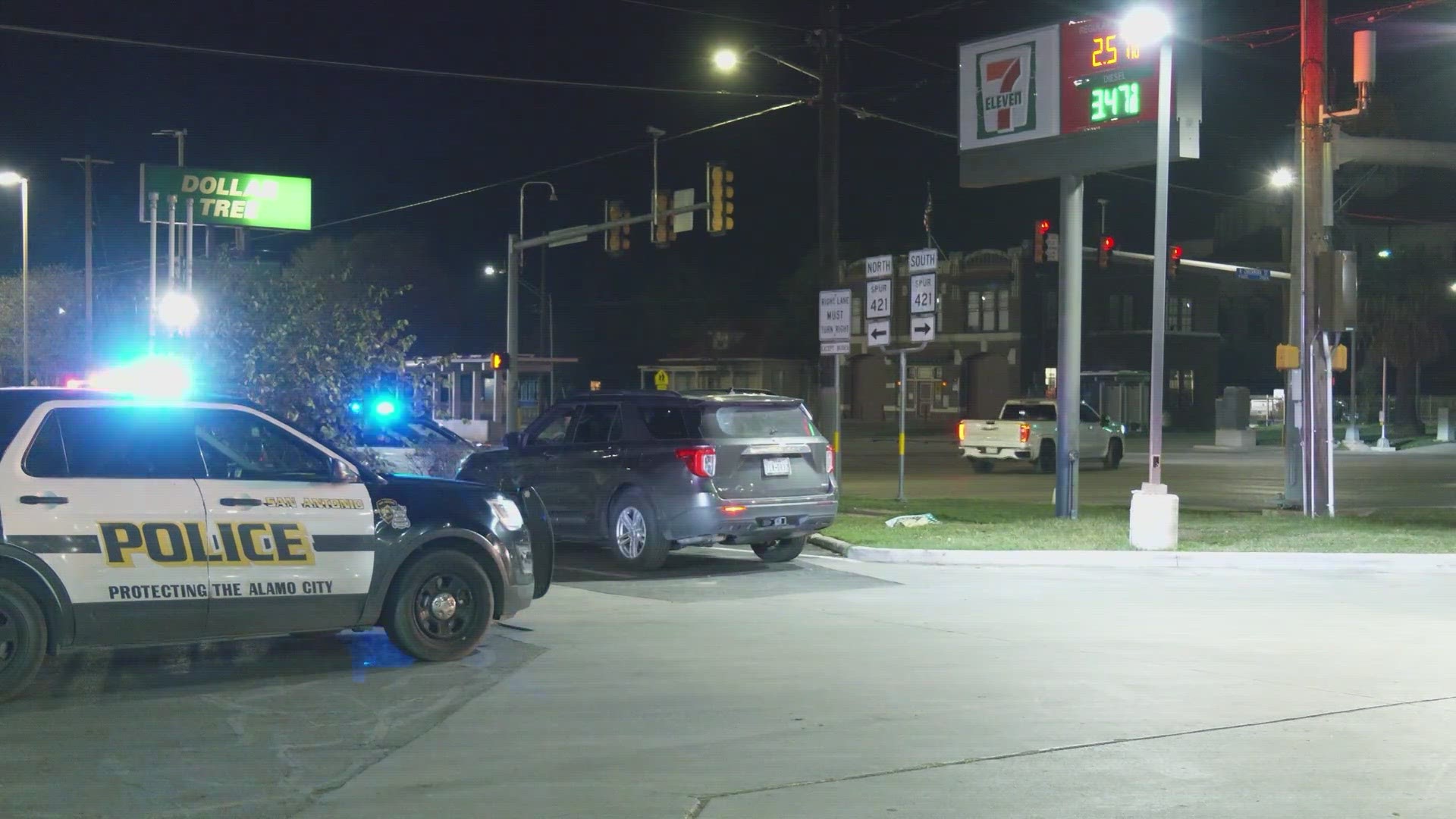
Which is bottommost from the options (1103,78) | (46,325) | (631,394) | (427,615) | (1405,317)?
(427,615)

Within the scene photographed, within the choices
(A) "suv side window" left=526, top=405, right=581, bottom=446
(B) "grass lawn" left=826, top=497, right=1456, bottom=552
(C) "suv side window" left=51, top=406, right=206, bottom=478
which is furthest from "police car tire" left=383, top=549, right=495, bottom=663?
(B) "grass lawn" left=826, top=497, right=1456, bottom=552

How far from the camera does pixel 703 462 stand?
1413 centimetres

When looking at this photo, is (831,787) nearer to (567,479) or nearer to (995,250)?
(567,479)

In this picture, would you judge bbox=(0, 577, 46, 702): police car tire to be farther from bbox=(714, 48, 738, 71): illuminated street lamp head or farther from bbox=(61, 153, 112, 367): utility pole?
bbox=(61, 153, 112, 367): utility pole

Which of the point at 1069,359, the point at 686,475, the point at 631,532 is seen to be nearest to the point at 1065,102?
the point at 1069,359

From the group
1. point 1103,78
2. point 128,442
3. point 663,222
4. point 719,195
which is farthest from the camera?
point 663,222

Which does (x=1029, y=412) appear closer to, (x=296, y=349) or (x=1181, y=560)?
(x=1181, y=560)

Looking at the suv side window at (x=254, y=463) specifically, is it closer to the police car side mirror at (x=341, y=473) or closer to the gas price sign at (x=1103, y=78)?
the police car side mirror at (x=341, y=473)

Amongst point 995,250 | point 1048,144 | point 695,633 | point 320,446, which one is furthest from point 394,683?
point 995,250

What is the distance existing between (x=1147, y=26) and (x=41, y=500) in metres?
13.7

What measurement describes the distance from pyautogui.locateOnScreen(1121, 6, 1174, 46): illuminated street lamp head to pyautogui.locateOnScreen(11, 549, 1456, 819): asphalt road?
7.39 metres

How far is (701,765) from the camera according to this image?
6969 mm

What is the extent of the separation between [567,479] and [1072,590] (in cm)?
540

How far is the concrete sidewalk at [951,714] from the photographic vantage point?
641 cm
